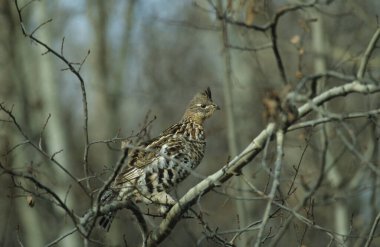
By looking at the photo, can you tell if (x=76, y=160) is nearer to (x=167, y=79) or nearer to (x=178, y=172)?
(x=167, y=79)

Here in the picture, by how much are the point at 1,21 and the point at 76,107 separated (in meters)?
12.5

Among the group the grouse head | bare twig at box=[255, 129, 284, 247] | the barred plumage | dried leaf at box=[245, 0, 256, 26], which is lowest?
bare twig at box=[255, 129, 284, 247]

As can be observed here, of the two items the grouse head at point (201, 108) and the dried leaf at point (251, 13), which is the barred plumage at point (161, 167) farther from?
the dried leaf at point (251, 13)

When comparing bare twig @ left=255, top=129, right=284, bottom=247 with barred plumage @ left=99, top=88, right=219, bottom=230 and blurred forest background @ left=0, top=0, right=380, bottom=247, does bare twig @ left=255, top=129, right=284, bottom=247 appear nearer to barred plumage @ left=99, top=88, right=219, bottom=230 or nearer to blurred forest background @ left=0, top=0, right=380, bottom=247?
barred plumage @ left=99, top=88, right=219, bottom=230

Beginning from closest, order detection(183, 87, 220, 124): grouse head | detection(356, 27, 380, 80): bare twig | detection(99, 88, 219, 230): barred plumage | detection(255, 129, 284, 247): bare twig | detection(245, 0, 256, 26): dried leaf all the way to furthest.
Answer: detection(255, 129, 284, 247): bare twig
detection(356, 27, 380, 80): bare twig
detection(245, 0, 256, 26): dried leaf
detection(99, 88, 219, 230): barred plumage
detection(183, 87, 220, 124): grouse head

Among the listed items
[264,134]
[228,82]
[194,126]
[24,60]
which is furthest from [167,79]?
[264,134]

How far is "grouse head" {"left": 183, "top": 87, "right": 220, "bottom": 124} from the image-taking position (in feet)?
32.4

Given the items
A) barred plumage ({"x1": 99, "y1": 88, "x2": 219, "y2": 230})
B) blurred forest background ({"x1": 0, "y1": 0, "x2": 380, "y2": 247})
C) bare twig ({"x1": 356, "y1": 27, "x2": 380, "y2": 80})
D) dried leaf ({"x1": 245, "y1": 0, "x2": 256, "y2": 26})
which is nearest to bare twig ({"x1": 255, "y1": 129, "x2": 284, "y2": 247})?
bare twig ({"x1": 356, "y1": 27, "x2": 380, "y2": 80})

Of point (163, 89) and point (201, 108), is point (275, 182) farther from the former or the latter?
point (163, 89)

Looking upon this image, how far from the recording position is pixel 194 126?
9.70 m

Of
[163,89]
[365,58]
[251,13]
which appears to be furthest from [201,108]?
[163,89]

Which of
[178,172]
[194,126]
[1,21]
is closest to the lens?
[178,172]

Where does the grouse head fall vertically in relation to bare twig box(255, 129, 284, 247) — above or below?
above

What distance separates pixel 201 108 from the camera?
997cm
